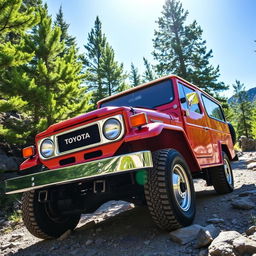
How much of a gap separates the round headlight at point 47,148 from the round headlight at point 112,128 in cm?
87

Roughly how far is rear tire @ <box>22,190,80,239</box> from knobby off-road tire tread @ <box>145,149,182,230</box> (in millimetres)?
1609

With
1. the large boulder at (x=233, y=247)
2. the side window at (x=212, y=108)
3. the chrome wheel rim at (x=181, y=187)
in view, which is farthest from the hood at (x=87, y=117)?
the side window at (x=212, y=108)

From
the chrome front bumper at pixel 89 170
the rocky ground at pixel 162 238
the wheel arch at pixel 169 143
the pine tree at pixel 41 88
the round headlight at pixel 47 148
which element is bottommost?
the rocky ground at pixel 162 238

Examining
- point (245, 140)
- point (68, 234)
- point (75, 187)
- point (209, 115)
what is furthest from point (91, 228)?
point (245, 140)

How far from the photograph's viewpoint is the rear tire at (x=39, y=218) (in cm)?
338

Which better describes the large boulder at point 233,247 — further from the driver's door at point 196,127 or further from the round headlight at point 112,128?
the driver's door at point 196,127

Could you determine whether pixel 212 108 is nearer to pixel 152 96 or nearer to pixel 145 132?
pixel 152 96

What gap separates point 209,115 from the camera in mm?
5633

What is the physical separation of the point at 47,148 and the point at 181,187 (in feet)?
6.05

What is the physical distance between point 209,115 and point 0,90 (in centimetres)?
797

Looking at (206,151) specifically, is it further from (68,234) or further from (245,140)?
(245,140)

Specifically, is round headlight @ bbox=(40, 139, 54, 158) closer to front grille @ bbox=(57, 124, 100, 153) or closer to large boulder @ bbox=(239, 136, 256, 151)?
front grille @ bbox=(57, 124, 100, 153)

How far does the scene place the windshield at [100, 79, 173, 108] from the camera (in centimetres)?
429

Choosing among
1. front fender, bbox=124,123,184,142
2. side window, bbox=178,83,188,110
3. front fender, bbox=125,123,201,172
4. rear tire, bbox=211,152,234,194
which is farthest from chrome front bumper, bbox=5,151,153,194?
rear tire, bbox=211,152,234,194
